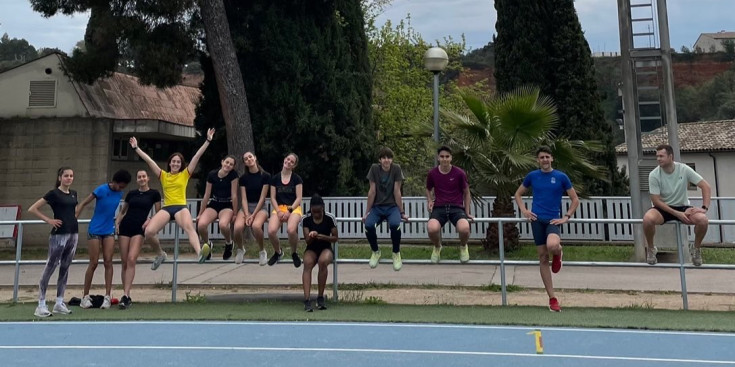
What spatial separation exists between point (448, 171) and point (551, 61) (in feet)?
40.5

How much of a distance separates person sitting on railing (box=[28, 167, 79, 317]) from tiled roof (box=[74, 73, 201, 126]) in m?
11.7

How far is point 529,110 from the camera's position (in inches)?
467

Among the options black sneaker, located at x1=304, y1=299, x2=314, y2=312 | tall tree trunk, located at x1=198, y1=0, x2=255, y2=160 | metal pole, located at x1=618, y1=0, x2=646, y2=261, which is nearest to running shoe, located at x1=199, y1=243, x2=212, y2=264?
black sneaker, located at x1=304, y1=299, x2=314, y2=312

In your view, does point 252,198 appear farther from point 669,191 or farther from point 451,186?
point 669,191

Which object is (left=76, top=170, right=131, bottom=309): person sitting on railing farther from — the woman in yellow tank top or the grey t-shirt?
the grey t-shirt

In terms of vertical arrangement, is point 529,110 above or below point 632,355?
above

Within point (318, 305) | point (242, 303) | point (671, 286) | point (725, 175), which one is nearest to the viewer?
point (318, 305)

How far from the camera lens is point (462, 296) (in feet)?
29.0

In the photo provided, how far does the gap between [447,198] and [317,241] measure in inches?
79.7

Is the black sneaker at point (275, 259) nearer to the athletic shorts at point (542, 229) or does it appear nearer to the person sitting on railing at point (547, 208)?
the person sitting on railing at point (547, 208)

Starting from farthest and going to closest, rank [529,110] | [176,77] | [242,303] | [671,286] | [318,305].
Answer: [176,77]
[529,110]
[671,286]
[242,303]
[318,305]

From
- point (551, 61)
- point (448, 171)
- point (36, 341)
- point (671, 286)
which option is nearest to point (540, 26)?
point (551, 61)

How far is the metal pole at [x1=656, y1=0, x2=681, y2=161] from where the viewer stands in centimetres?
1204

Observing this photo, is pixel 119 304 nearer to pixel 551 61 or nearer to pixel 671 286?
pixel 671 286
